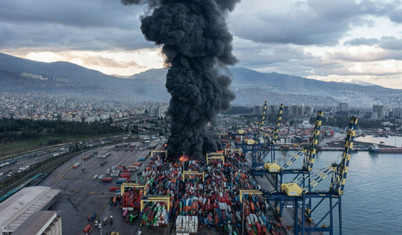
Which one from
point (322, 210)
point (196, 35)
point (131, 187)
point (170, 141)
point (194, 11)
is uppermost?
point (194, 11)

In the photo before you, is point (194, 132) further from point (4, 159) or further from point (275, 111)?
point (275, 111)

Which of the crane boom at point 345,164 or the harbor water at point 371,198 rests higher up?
the crane boom at point 345,164

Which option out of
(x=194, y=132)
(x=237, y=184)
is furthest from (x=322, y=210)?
(x=194, y=132)

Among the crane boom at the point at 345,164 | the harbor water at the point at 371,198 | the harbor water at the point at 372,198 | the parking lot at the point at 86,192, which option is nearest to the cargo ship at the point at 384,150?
the harbor water at the point at 371,198

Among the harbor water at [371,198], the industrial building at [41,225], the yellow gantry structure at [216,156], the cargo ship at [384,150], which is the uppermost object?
the industrial building at [41,225]

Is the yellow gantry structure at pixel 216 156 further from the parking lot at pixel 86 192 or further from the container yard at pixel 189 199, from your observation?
the parking lot at pixel 86 192

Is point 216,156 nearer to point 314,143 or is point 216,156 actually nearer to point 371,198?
point 314,143

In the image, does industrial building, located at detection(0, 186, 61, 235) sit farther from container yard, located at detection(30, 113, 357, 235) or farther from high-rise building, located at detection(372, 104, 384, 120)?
high-rise building, located at detection(372, 104, 384, 120)
